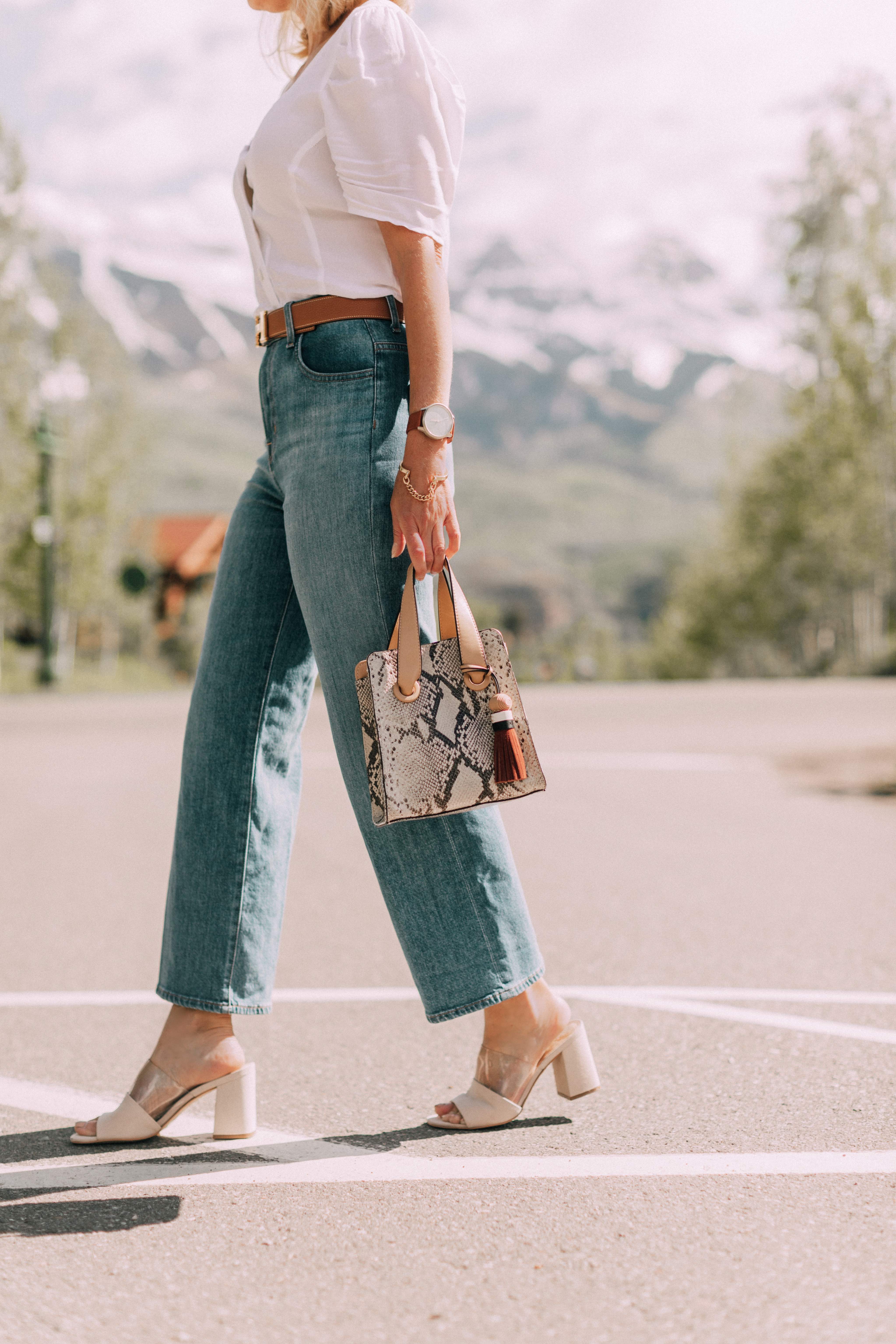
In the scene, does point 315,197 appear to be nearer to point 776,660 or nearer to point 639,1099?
point 639,1099

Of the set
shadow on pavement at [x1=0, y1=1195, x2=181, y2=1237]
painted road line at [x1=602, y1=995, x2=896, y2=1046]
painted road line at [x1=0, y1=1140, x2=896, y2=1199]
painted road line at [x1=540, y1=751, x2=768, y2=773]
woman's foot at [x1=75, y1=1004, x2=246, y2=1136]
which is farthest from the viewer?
painted road line at [x1=540, y1=751, x2=768, y2=773]

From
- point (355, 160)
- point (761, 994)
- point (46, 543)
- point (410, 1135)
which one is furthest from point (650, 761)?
point (46, 543)

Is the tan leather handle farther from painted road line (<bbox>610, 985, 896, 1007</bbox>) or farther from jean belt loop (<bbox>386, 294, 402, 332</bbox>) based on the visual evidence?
painted road line (<bbox>610, 985, 896, 1007</bbox>)

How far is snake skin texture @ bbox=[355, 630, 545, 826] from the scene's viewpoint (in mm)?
2270

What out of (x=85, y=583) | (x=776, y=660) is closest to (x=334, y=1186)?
(x=85, y=583)

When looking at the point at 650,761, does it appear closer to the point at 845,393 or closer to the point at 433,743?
the point at 433,743

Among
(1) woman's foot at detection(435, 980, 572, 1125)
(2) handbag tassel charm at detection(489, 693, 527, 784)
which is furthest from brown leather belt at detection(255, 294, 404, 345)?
(1) woman's foot at detection(435, 980, 572, 1125)

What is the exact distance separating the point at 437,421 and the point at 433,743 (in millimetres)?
551

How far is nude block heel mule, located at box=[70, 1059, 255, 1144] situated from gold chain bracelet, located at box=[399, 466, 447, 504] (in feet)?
3.43

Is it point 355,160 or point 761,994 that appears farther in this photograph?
point 761,994

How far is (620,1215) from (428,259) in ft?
5.15

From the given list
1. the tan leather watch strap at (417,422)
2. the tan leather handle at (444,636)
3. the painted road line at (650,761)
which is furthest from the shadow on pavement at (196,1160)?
the painted road line at (650,761)

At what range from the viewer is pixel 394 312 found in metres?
2.44

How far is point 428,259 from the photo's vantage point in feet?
7.76
